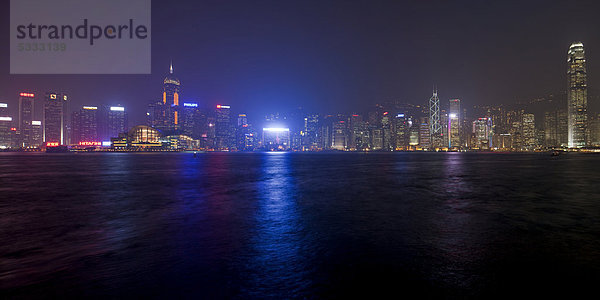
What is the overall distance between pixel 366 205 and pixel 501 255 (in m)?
9.27

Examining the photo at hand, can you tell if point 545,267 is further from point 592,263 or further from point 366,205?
point 366,205

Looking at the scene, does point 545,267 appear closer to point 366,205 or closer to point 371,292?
point 371,292

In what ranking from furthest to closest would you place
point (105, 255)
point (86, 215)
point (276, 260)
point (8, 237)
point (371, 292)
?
1. point (86, 215)
2. point (8, 237)
3. point (105, 255)
4. point (276, 260)
5. point (371, 292)

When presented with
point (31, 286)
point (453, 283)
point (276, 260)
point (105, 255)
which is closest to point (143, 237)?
point (105, 255)

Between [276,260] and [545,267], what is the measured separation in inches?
264

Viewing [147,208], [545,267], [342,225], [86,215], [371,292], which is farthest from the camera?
[147,208]

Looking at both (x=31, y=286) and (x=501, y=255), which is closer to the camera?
(x=31, y=286)

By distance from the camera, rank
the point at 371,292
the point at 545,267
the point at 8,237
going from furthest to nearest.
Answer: the point at 8,237 < the point at 545,267 < the point at 371,292

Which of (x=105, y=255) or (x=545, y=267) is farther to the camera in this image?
(x=105, y=255)

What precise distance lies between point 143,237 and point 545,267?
39.6 feet

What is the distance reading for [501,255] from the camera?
8.26 meters

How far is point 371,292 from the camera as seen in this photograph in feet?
19.7

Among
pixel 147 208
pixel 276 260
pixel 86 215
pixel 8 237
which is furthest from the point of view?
pixel 147 208

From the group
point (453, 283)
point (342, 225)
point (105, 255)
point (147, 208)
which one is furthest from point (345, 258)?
point (147, 208)
